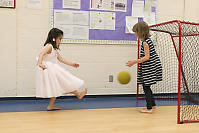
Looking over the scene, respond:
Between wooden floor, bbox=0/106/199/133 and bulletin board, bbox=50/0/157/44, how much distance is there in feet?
4.54

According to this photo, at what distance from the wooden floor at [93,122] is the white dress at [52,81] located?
26 cm

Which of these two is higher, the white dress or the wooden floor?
the white dress

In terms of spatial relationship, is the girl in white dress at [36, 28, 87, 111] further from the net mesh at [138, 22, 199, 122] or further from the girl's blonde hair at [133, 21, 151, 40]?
the net mesh at [138, 22, 199, 122]

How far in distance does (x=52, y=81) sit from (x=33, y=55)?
928mm

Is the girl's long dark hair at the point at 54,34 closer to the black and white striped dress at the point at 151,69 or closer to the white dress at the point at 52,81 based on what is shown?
the white dress at the point at 52,81

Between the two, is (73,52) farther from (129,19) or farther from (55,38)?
(129,19)

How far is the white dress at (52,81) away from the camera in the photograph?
10.0ft

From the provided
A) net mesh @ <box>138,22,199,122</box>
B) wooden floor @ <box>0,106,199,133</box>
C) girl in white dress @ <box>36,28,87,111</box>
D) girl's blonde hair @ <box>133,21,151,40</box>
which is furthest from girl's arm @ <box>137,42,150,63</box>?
net mesh @ <box>138,22,199,122</box>

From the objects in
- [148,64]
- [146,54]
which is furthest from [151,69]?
[146,54]

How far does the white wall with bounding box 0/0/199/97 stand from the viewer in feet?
12.1

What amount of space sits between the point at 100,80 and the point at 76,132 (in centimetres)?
192

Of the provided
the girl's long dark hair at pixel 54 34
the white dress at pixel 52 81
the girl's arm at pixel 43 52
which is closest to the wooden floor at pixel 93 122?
the white dress at pixel 52 81

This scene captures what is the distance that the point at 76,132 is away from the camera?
226 cm

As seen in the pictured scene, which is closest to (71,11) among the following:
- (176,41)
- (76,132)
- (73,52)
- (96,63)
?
(73,52)
